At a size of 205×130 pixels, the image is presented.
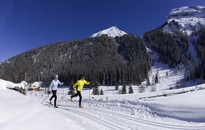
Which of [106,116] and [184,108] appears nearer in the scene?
[106,116]

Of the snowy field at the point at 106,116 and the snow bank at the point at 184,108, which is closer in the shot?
the snowy field at the point at 106,116

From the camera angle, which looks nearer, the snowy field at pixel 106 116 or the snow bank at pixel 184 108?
the snowy field at pixel 106 116

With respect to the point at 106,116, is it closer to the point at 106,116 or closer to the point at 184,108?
the point at 106,116

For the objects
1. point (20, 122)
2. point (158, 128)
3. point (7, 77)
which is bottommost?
point (158, 128)

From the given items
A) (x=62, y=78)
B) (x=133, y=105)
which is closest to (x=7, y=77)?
(x=62, y=78)

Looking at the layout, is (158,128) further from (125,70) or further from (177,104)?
(125,70)

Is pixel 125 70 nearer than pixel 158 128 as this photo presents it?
No

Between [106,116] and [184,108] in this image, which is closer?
[106,116]

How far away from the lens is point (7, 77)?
339 ft

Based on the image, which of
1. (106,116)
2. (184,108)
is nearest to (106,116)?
(106,116)

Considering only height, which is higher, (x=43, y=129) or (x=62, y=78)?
(x=62, y=78)

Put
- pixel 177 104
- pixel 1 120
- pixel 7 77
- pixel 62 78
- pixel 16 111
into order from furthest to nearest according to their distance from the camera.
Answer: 1. pixel 62 78
2. pixel 7 77
3. pixel 177 104
4. pixel 16 111
5. pixel 1 120

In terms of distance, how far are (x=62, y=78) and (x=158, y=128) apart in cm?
16820

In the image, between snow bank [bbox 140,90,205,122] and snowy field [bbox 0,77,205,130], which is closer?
snowy field [bbox 0,77,205,130]
